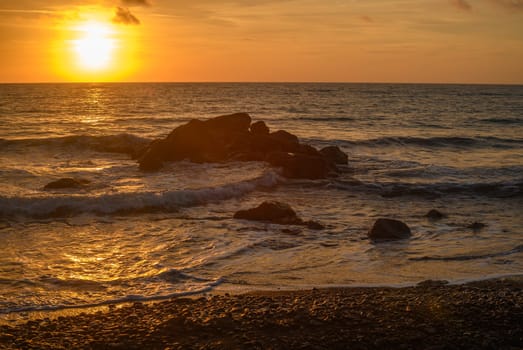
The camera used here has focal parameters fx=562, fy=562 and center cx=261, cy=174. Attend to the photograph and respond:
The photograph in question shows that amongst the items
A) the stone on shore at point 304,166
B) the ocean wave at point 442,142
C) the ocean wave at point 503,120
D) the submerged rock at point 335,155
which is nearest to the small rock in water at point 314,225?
the stone on shore at point 304,166

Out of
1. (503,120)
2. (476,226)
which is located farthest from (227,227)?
(503,120)

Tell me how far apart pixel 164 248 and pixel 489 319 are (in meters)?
6.95

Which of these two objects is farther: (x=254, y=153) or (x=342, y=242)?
(x=254, y=153)

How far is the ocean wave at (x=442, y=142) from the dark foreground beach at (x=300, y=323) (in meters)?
28.5

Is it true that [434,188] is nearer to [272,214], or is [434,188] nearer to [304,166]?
[304,166]

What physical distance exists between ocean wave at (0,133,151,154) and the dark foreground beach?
23885 millimetres

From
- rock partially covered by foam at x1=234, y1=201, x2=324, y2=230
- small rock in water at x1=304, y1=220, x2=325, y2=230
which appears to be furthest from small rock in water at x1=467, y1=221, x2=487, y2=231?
rock partially covered by foam at x1=234, y1=201, x2=324, y2=230

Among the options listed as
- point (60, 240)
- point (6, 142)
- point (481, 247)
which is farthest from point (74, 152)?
point (481, 247)

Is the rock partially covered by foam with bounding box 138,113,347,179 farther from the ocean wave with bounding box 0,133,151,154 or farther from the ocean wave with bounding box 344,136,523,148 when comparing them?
the ocean wave with bounding box 344,136,523,148

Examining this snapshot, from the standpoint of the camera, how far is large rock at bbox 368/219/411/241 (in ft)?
44.0

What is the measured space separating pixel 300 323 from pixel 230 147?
773 inches

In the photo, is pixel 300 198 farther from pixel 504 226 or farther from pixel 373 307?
pixel 373 307

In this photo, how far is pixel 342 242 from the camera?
13.2m

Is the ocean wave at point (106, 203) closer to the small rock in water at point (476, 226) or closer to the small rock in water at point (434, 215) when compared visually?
the small rock in water at point (434, 215)
